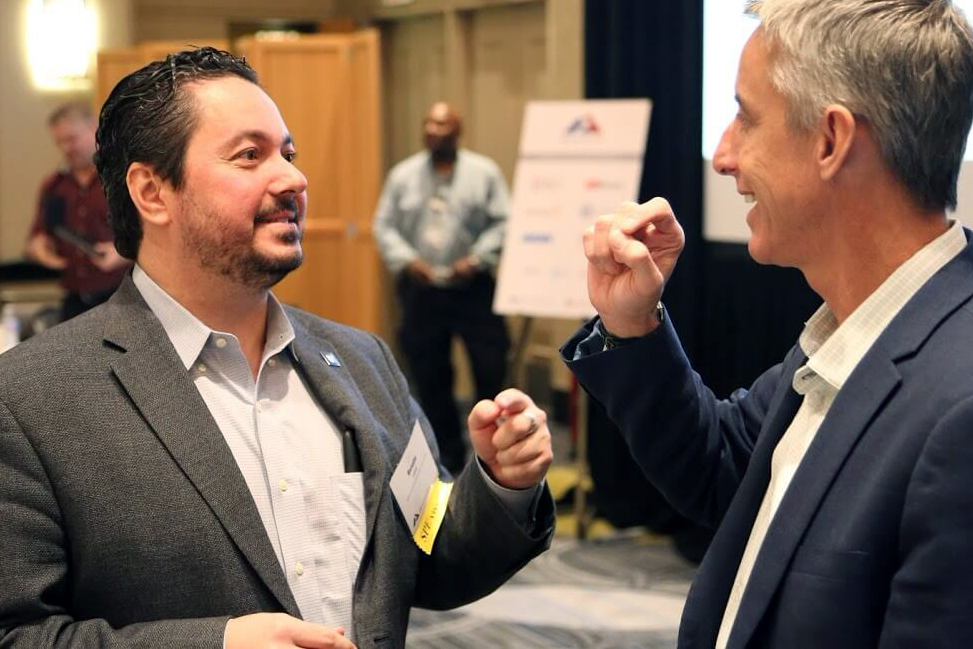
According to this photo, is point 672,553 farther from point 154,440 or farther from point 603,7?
point 154,440

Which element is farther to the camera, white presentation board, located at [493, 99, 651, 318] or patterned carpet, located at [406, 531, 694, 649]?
white presentation board, located at [493, 99, 651, 318]


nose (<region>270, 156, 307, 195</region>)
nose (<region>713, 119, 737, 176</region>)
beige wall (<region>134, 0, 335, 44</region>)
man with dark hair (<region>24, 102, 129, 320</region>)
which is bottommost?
man with dark hair (<region>24, 102, 129, 320</region>)

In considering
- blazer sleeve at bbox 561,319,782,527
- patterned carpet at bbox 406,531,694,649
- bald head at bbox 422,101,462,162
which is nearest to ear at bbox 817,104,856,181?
blazer sleeve at bbox 561,319,782,527

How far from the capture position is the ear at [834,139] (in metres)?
1.22

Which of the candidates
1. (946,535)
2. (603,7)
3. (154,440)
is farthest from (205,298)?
(603,7)

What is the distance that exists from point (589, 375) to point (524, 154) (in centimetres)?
376

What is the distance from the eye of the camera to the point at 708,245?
486 centimetres

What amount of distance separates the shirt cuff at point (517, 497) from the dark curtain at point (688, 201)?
2846 millimetres

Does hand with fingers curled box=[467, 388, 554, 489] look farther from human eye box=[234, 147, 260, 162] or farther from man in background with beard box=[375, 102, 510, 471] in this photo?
man in background with beard box=[375, 102, 510, 471]

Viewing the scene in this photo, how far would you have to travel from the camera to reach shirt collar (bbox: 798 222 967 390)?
1.24 metres

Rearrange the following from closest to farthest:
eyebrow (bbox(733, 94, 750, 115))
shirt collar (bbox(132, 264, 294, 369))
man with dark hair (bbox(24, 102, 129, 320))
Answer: eyebrow (bbox(733, 94, 750, 115)) → shirt collar (bbox(132, 264, 294, 369)) → man with dark hair (bbox(24, 102, 129, 320))

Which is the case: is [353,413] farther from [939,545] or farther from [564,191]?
[564,191]

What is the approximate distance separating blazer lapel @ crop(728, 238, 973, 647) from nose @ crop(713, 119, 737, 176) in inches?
10.1

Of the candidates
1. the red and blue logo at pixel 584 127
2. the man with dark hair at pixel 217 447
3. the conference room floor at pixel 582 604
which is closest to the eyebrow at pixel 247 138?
the man with dark hair at pixel 217 447
